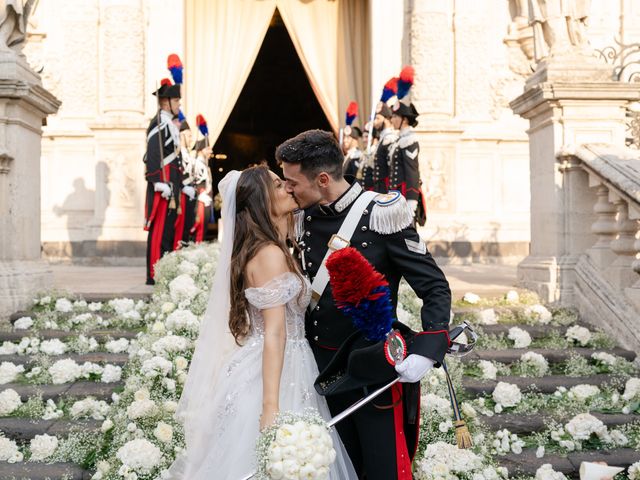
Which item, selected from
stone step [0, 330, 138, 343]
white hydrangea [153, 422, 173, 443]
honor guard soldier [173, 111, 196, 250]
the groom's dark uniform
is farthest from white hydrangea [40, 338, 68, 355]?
the groom's dark uniform

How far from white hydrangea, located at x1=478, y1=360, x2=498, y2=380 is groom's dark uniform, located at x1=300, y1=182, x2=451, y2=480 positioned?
7.58 feet

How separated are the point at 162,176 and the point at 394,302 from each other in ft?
17.9

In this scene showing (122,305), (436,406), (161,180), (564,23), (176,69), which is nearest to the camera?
(436,406)

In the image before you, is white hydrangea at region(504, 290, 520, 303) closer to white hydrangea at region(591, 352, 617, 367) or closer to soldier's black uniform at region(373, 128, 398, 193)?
white hydrangea at region(591, 352, 617, 367)

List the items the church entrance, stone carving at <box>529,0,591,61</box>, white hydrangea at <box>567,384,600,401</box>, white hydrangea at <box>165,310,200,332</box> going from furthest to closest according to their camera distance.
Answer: the church entrance
stone carving at <box>529,0,591,61</box>
white hydrangea at <box>165,310,200,332</box>
white hydrangea at <box>567,384,600,401</box>

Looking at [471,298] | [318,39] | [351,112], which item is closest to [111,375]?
[471,298]

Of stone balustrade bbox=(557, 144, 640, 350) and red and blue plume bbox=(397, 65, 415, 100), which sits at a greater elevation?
red and blue plume bbox=(397, 65, 415, 100)

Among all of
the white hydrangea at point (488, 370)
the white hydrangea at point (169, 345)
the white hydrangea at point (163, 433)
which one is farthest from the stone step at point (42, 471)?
the white hydrangea at point (488, 370)

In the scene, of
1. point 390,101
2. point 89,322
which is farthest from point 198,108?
point 89,322

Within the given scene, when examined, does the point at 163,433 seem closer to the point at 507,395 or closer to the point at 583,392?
the point at 507,395

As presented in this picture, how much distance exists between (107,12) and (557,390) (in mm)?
9783

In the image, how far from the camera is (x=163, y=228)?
769 centimetres

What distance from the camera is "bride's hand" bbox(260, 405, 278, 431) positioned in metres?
2.34

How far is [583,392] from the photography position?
14.6 feet
